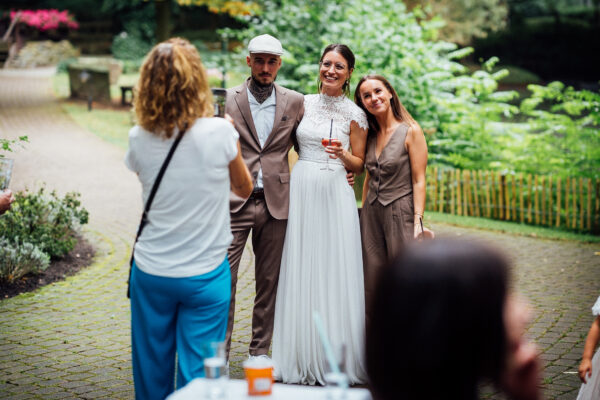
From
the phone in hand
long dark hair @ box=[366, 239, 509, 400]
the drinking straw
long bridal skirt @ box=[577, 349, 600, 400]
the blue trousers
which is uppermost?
the phone in hand

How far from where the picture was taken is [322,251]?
502 cm

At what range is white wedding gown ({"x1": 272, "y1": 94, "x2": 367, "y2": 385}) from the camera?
502 cm

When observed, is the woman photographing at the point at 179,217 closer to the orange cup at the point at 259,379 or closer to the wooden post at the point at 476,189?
the orange cup at the point at 259,379

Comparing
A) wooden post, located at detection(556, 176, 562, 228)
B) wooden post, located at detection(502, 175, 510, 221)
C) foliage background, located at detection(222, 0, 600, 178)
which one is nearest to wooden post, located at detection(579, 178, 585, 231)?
wooden post, located at detection(556, 176, 562, 228)

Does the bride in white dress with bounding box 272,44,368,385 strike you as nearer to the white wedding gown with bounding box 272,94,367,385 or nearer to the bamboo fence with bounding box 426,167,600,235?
the white wedding gown with bounding box 272,94,367,385

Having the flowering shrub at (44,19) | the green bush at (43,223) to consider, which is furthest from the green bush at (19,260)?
the flowering shrub at (44,19)

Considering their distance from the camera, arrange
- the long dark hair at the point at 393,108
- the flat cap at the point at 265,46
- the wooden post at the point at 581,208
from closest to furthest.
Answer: the flat cap at the point at 265,46, the long dark hair at the point at 393,108, the wooden post at the point at 581,208

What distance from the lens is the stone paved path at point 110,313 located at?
5023mm

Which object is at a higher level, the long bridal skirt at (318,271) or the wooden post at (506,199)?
the long bridal skirt at (318,271)

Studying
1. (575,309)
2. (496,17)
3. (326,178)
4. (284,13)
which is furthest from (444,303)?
(496,17)

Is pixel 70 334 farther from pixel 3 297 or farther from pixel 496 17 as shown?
pixel 496 17

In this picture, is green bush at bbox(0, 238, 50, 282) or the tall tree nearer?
green bush at bbox(0, 238, 50, 282)

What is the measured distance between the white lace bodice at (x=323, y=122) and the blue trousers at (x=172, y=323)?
1788mm

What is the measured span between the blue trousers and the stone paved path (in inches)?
56.3
